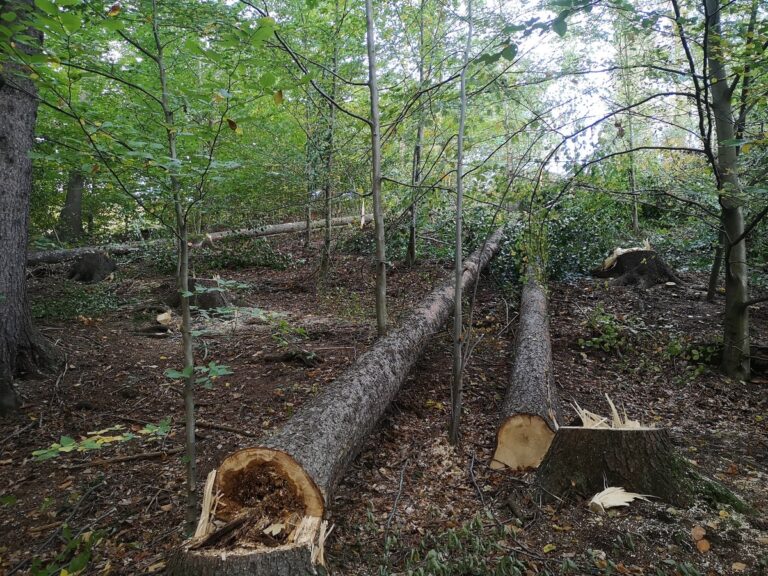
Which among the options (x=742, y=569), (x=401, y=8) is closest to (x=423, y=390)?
(x=742, y=569)

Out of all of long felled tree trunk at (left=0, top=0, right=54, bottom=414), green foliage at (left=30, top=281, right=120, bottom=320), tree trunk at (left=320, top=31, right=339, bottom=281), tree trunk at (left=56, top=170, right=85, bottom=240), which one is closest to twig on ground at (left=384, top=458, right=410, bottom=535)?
long felled tree trunk at (left=0, top=0, right=54, bottom=414)

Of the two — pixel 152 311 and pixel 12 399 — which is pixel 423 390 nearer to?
pixel 12 399

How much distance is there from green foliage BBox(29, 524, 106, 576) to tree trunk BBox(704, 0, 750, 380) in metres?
5.41

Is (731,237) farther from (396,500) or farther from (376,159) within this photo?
(396,500)

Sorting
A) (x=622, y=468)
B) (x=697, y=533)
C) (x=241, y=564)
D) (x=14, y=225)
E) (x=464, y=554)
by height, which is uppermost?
(x=14, y=225)

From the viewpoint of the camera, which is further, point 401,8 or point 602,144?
point 401,8

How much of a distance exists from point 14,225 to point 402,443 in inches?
172

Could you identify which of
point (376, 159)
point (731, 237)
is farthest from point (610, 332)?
point (376, 159)

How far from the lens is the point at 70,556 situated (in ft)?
8.24

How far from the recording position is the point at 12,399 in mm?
3969

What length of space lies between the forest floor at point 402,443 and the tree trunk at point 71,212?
547 centimetres

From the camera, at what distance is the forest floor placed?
247 cm

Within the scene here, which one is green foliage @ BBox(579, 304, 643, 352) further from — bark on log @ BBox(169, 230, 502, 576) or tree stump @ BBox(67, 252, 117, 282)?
tree stump @ BBox(67, 252, 117, 282)

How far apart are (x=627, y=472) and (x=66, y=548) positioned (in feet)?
11.3
